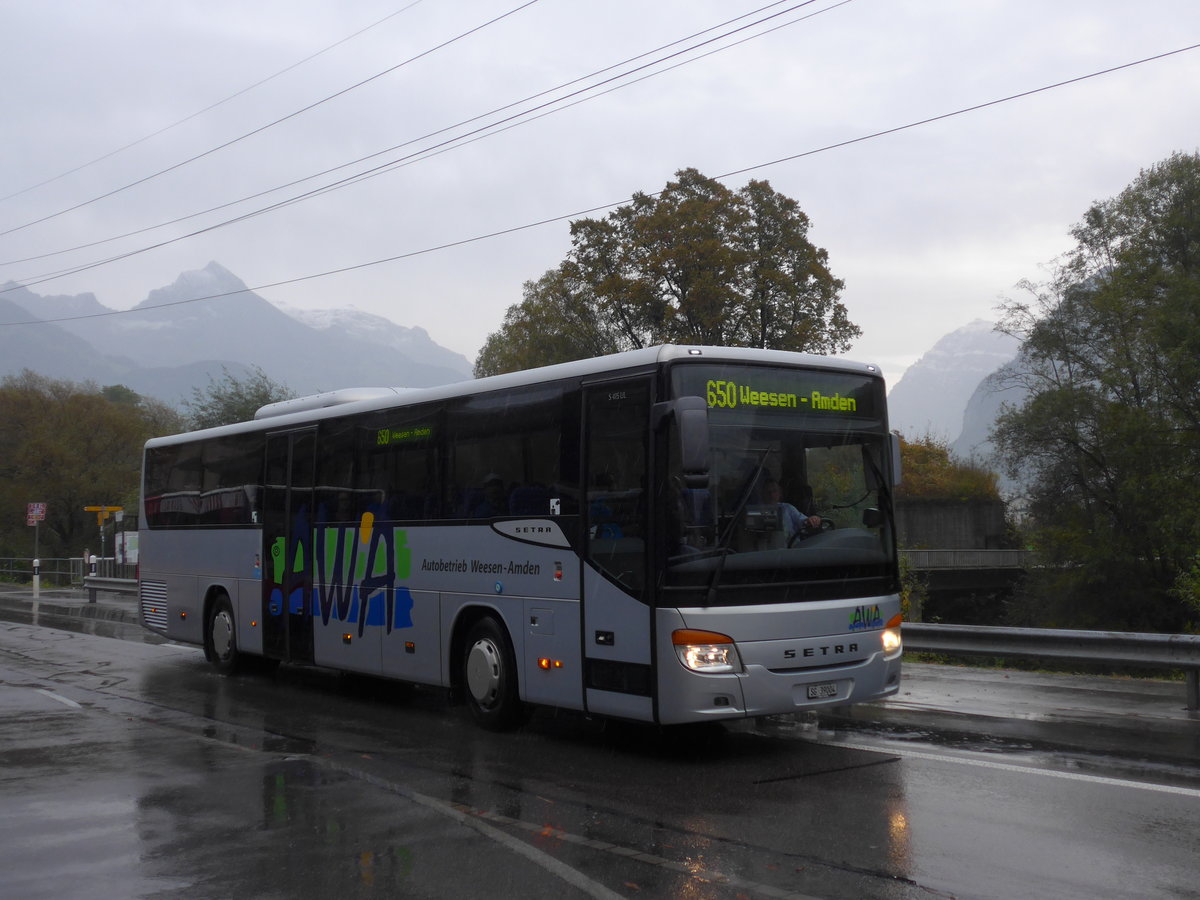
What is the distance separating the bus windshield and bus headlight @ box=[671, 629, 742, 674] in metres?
0.23

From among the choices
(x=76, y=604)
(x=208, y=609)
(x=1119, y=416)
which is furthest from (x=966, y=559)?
(x=208, y=609)

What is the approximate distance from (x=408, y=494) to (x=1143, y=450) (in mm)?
32808

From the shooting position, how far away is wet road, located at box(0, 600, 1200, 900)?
576 cm

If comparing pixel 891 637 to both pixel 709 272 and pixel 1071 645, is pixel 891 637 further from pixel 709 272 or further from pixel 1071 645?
pixel 709 272

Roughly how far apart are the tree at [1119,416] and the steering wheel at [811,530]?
99.3ft

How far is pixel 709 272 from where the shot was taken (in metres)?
43.2

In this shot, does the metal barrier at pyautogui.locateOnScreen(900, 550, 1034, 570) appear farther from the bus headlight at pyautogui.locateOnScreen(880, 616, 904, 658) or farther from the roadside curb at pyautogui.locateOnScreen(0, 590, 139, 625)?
the bus headlight at pyautogui.locateOnScreen(880, 616, 904, 658)

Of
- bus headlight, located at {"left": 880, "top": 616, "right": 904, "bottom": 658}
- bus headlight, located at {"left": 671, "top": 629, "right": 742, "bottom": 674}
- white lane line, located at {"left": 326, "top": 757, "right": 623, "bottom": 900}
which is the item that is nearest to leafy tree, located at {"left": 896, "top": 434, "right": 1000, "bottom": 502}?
bus headlight, located at {"left": 880, "top": 616, "right": 904, "bottom": 658}

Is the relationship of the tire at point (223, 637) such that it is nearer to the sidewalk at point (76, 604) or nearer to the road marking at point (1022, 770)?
the road marking at point (1022, 770)

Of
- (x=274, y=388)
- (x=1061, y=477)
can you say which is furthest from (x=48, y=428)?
(x=1061, y=477)

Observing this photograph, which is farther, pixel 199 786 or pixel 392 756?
pixel 392 756

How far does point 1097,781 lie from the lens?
7594mm

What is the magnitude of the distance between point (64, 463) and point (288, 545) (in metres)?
49.8

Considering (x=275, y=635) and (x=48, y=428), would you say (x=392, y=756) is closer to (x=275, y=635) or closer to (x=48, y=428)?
(x=275, y=635)
